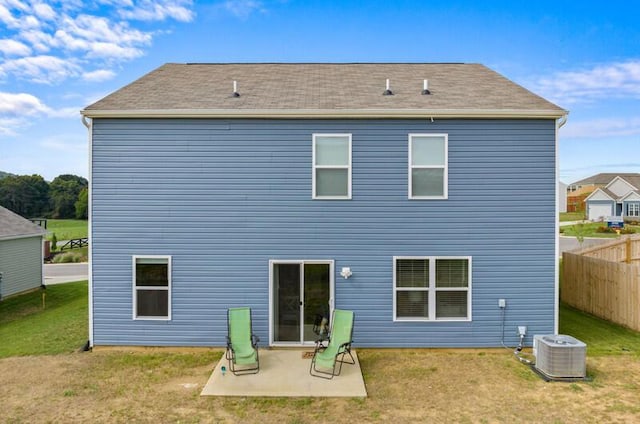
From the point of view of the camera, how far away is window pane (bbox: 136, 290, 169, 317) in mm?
7637

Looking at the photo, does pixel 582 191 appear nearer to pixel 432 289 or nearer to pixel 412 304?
pixel 432 289

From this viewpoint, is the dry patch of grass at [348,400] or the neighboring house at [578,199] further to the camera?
the neighboring house at [578,199]

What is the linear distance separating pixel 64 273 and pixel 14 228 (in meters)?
5.62

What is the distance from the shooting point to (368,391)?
5.82 meters

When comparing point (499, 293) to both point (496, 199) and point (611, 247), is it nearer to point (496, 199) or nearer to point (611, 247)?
point (496, 199)

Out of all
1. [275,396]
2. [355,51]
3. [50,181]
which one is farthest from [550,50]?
[50,181]

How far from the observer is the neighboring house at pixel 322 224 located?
754 cm

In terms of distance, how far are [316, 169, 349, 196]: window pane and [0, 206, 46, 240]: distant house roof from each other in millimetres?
12862

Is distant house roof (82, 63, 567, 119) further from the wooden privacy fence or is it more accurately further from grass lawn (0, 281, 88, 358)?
grass lawn (0, 281, 88, 358)

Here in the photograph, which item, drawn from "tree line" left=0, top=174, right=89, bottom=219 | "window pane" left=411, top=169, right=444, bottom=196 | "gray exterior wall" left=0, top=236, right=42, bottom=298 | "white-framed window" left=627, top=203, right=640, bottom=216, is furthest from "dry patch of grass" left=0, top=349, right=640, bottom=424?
"tree line" left=0, top=174, right=89, bottom=219

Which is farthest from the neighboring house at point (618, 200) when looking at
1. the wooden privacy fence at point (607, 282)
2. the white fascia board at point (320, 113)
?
the white fascia board at point (320, 113)

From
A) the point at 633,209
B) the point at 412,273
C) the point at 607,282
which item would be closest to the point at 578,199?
the point at 633,209

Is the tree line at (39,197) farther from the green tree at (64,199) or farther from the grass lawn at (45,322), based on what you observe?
the grass lawn at (45,322)

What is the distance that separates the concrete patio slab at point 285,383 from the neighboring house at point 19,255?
11.6 metres
